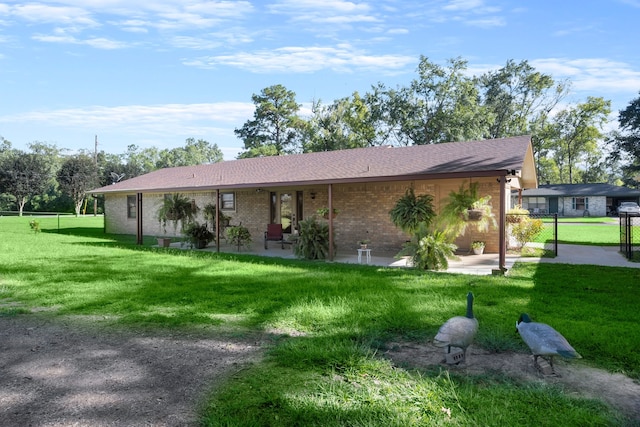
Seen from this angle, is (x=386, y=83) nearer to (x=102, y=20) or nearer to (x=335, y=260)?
(x=102, y=20)

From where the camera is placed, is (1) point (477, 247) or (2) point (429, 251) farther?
(1) point (477, 247)

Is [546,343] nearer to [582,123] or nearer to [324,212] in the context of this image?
[324,212]

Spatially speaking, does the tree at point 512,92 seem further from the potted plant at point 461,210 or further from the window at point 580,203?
the potted plant at point 461,210

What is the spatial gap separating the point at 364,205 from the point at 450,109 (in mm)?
24820

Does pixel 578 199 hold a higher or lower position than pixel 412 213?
higher

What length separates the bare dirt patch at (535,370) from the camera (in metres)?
3.22

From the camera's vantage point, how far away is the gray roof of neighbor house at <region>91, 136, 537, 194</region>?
10.8 metres

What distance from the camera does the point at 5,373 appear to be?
148 inches

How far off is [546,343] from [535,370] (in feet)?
1.33

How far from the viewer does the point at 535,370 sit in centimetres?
374

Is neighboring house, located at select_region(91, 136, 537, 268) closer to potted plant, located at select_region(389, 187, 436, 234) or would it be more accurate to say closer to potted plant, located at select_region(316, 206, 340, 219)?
potted plant, located at select_region(316, 206, 340, 219)

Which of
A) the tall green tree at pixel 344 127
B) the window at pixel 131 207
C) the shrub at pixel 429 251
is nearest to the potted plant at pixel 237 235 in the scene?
the shrub at pixel 429 251

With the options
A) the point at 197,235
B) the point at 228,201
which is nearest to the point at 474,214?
the point at 197,235

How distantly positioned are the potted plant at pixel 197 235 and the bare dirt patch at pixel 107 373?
32.7ft
